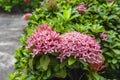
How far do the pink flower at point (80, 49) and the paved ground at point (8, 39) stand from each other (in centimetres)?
219

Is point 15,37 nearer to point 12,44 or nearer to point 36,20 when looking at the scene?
point 12,44

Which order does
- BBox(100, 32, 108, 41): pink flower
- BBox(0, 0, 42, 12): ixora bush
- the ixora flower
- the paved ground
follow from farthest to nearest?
BBox(0, 0, 42, 12): ixora bush < the paved ground < BBox(100, 32, 108, 41): pink flower < the ixora flower

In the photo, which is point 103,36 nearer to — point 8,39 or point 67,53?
point 67,53

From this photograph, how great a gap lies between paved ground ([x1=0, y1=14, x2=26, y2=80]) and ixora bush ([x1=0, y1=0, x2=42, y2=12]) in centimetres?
27

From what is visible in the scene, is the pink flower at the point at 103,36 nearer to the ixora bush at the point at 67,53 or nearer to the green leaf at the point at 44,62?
the ixora bush at the point at 67,53

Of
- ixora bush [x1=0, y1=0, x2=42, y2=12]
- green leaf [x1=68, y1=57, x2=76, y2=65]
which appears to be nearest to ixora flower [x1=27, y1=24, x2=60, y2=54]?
green leaf [x1=68, y1=57, x2=76, y2=65]

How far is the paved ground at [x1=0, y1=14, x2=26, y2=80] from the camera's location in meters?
5.14

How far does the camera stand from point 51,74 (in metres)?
2.83

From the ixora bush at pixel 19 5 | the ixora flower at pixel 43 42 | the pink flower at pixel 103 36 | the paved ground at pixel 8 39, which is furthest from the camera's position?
the ixora bush at pixel 19 5

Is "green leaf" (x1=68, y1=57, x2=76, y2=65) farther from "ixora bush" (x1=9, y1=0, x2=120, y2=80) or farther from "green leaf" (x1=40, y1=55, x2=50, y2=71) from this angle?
"green leaf" (x1=40, y1=55, x2=50, y2=71)

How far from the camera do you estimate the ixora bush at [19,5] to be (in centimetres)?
900

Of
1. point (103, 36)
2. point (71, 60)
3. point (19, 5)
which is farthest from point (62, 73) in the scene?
point (19, 5)

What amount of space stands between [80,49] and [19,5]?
21.9 feet

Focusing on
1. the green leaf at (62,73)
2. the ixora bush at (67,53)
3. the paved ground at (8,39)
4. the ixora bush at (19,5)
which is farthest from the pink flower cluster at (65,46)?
the ixora bush at (19,5)
